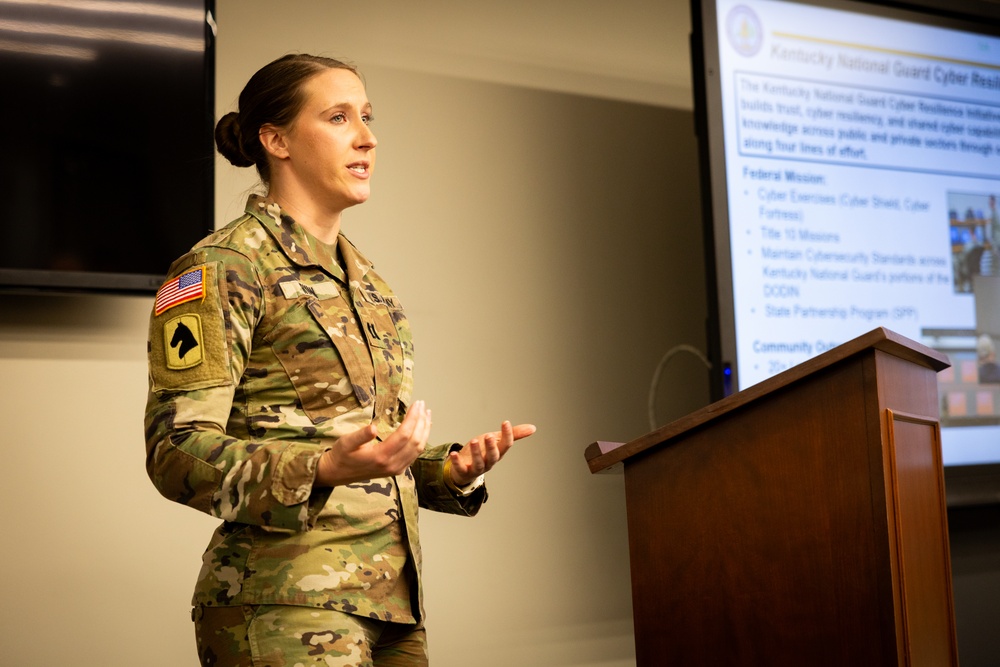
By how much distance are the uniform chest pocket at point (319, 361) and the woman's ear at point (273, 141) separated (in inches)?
11.8

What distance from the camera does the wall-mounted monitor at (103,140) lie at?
2.14 meters

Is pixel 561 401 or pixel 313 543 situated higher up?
pixel 561 401

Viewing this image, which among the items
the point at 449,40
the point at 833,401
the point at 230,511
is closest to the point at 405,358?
the point at 230,511

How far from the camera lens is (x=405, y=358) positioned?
162 centimetres

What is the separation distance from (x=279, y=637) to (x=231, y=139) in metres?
0.86

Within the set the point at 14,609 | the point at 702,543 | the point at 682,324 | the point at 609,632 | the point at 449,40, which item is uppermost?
the point at 449,40

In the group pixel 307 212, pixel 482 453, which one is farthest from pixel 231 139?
pixel 482 453

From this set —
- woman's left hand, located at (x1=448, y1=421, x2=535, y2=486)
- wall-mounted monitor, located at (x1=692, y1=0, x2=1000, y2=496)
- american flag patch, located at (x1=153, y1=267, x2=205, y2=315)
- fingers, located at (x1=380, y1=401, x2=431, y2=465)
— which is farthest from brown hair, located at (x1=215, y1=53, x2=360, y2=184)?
wall-mounted monitor, located at (x1=692, y1=0, x2=1000, y2=496)

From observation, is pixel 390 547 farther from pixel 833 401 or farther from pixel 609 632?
pixel 609 632

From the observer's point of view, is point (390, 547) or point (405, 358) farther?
point (405, 358)

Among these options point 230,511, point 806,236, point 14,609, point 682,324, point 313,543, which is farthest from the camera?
point 682,324

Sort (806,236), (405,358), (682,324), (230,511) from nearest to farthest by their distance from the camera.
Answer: (230,511), (405,358), (806,236), (682,324)

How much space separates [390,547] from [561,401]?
1426 mm

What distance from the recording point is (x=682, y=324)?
3.04m
